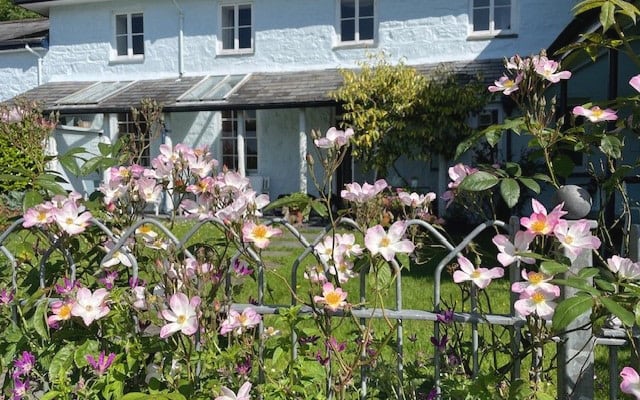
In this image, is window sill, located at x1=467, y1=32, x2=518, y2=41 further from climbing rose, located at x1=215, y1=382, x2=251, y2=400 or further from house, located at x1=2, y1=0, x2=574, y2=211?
climbing rose, located at x1=215, y1=382, x2=251, y2=400

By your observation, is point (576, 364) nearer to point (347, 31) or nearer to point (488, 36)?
point (488, 36)

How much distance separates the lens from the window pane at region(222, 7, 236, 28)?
13.7 meters

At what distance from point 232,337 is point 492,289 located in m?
3.76

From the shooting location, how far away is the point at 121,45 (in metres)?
14.6

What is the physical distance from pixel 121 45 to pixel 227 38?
9.53 feet

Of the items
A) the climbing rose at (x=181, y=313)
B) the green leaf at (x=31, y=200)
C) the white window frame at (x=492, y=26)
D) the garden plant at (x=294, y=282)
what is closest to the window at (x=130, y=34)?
the white window frame at (x=492, y=26)

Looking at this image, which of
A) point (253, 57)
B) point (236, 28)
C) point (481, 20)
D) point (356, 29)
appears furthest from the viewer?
point (236, 28)

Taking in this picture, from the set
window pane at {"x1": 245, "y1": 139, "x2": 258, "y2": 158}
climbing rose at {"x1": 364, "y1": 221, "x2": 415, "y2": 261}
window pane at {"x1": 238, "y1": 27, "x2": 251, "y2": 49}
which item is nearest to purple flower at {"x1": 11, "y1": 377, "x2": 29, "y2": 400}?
climbing rose at {"x1": 364, "y1": 221, "x2": 415, "y2": 261}

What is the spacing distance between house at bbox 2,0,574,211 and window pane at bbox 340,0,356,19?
22mm

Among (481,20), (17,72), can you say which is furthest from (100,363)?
(17,72)

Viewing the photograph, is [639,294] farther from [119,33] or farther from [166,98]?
[119,33]

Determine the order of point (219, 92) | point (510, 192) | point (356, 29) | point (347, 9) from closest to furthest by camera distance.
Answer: point (510, 192), point (219, 92), point (356, 29), point (347, 9)

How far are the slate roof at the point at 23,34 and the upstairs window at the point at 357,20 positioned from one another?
7872mm

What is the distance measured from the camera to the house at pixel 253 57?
12.0m
